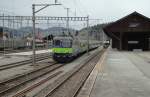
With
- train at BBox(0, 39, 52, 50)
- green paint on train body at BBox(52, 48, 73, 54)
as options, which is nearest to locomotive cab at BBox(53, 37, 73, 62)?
green paint on train body at BBox(52, 48, 73, 54)

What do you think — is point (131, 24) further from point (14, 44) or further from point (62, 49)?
point (62, 49)

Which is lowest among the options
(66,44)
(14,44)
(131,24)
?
(14,44)

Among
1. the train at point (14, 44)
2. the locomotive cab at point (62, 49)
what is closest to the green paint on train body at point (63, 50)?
the locomotive cab at point (62, 49)

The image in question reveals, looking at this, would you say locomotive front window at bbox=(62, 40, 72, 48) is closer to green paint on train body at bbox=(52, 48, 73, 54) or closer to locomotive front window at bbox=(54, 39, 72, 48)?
locomotive front window at bbox=(54, 39, 72, 48)

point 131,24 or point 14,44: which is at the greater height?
point 131,24

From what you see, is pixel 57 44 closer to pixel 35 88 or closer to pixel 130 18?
pixel 35 88

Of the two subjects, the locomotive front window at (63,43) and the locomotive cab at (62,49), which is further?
the locomotive front window at (63,43)

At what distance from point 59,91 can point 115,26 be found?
53.0 meters

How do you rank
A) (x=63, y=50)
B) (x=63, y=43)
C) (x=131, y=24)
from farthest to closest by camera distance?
(x=131, y=24), (x=63, y=43), (x=63, y=50)

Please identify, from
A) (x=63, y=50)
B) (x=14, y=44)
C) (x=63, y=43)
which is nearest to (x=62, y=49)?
(x=63, y=50)

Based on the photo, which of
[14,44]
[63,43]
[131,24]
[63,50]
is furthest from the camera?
[14,44]

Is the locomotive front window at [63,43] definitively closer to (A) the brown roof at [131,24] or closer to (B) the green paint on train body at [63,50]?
(B) the green paint on train body at [63,50]

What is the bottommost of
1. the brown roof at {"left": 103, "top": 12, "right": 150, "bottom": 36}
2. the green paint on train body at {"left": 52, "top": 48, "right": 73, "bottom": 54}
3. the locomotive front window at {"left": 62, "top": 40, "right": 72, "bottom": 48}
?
the green paint on train body at {"left": 52, "top": 48, "right": 73, "bottom": 54}

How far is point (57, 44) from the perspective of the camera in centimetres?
3397
